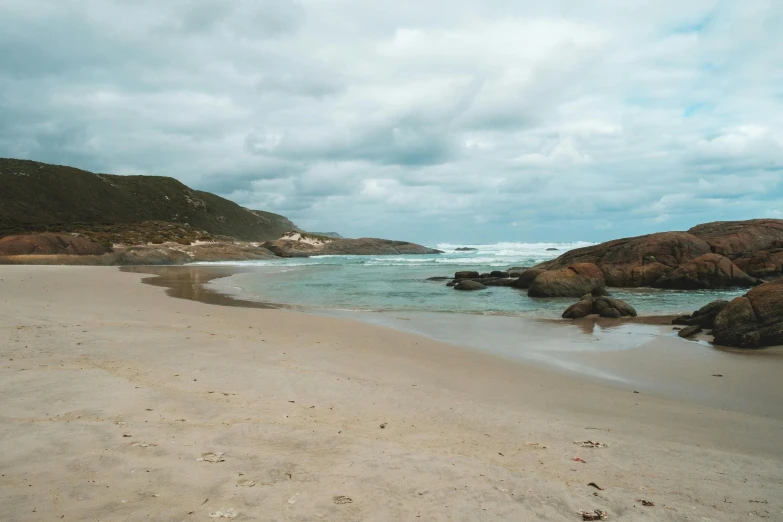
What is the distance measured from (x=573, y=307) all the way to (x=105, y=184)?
93.5 metres

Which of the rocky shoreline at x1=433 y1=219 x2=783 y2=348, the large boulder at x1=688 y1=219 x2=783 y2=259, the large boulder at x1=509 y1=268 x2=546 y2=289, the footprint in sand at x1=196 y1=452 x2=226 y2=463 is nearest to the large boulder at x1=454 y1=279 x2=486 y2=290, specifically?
the rocky shoreline at x1=433 y1=219 x2=783 y2=348

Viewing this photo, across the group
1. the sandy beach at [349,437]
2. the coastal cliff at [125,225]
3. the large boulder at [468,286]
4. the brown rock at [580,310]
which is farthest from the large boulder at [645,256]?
the coastal cliff at [125,225]

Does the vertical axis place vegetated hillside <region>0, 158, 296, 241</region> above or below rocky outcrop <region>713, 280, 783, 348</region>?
above

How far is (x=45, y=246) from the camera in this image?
116ft

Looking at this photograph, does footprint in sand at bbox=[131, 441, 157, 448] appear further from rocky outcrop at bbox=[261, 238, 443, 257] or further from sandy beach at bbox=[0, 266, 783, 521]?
rocky outcrop at bbox=[261, 238, 443, 257]

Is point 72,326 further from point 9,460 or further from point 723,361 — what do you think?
Answer: point 723,361

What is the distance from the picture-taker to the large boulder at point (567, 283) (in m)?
20.6

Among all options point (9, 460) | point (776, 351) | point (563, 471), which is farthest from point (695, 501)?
point (776, 351)

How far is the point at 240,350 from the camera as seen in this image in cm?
777

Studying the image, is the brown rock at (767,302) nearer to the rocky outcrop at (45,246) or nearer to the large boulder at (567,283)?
the large boulder at (567,283)

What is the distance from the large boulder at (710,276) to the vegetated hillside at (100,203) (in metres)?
56.9

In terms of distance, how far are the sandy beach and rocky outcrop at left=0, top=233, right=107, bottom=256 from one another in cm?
3165

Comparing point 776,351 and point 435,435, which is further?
point 776,351

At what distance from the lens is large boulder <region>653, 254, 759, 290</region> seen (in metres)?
22.2
